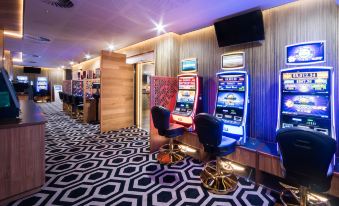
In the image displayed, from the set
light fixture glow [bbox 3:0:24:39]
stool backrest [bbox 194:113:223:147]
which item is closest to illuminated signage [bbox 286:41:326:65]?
stool backrest [bbox 194:113:223:147]

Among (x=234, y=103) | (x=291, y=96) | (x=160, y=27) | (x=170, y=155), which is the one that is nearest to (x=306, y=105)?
(x=291, y=96)

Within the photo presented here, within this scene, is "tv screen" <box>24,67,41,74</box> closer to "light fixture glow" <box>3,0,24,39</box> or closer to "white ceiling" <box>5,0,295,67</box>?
"light fixture glow" <box>3,0,24,39</box>

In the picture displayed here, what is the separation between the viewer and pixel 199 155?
3543 mm

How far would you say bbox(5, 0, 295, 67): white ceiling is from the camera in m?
3.00

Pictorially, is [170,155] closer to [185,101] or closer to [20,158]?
[185,101]

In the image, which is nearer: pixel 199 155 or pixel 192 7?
pixel 192 7

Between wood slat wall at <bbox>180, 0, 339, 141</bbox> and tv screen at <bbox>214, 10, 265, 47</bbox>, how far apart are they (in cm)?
16

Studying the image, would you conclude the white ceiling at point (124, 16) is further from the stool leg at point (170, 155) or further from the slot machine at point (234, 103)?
the stool leg at point (170, 155)

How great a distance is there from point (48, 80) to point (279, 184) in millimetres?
17611

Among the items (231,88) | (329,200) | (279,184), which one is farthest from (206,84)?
(329,200)

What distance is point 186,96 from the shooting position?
379 centimetres

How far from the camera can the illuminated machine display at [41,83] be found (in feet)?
48.3

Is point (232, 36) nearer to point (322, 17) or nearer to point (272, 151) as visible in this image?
point (322, 17)

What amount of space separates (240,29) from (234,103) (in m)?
1.39
